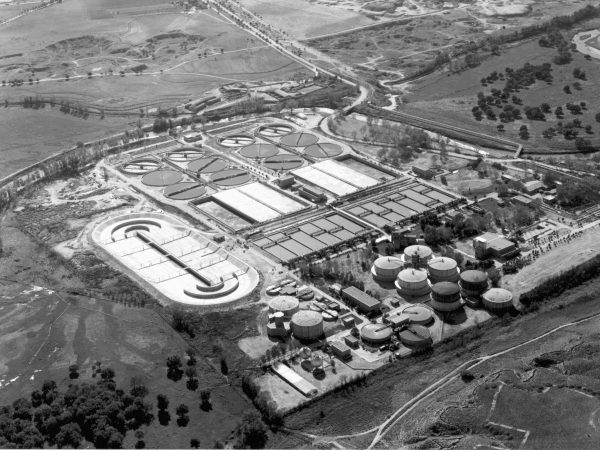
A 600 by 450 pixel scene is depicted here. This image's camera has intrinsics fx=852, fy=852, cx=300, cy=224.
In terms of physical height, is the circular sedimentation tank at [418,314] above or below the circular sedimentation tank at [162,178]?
below

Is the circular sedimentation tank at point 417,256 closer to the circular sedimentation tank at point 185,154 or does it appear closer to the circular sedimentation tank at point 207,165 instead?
the circular sedimentation tank at point 207,165

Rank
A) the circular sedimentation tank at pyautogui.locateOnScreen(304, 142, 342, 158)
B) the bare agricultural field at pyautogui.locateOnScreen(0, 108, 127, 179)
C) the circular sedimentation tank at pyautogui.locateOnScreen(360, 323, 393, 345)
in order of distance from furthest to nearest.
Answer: the bare agricultural field at pyautogui.locateOnScreen(0, 108, 127, 179)
the circular sedimentation tank at pyautogui.locateOnScreen(304, 142, 342, 158)
the circular sedimentation tank at pyautogui.locateOnScreen(360, 323, 393, 345)

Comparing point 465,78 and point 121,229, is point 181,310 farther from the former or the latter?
point 465,78

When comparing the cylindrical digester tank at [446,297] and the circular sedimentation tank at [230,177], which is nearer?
the cylindrical digester tank at [446,297]

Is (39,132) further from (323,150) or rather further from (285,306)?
(285,306)

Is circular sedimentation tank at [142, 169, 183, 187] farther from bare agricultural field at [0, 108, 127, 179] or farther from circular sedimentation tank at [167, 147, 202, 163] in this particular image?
bare agricultural field at [0, 108, 127, 179]

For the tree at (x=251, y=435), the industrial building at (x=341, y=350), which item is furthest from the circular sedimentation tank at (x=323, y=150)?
the tree at (x=251, y=435)

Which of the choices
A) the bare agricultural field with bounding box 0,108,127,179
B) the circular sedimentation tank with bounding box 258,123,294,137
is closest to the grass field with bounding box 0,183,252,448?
the bare agricultural field with bounding box 0,108,127,179
